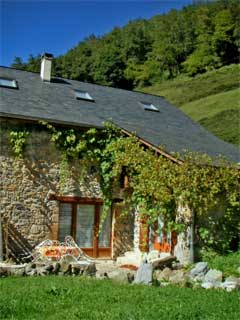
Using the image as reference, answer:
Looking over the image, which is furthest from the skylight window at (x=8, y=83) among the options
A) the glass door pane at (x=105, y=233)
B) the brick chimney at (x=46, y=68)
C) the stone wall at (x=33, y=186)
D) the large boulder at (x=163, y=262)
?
the large boulder at (x=163, y=262)

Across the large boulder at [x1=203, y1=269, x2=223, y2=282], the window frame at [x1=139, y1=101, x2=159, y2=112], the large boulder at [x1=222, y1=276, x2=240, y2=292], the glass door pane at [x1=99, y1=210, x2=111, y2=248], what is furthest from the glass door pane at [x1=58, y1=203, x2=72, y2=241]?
the window frame at [x1=139, y1=101, x2=159, y2=112]

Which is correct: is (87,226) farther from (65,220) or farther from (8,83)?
(8,83)

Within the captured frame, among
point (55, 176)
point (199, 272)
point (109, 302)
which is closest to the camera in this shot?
point (109, 302)

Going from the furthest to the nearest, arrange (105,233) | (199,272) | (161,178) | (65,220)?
(105,233) < (65,220) < (161,178) < (199,272)

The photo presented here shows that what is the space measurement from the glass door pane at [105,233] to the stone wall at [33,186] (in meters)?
1.13

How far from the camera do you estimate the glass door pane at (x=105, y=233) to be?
46.7 ft

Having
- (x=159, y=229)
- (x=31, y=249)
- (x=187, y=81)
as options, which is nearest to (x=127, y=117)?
(x=159, y=229)

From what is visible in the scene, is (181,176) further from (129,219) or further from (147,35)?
(147,35)

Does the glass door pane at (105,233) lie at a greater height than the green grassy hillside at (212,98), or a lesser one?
lesser

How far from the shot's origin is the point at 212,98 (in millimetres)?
45156

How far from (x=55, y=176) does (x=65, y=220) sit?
1.39 meters

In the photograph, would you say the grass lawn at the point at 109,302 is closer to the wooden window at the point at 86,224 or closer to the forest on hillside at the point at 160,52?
the wooden window at the point at 86,224

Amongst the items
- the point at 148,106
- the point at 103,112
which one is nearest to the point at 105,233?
the point at 103,112

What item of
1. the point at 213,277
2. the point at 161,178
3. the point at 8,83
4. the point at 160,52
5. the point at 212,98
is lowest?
the point at 213,277
